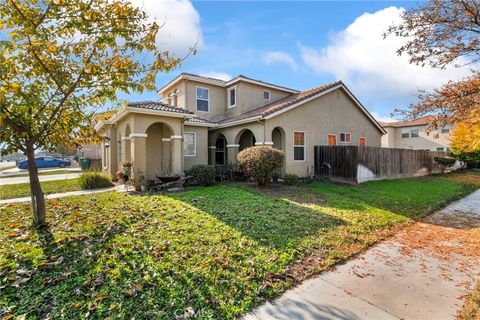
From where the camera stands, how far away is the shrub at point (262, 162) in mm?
11477

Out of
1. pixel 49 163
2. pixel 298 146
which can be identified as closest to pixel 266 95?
pixel 298 146

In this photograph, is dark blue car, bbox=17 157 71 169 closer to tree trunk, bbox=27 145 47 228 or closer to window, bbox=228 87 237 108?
window, bbox=228 87 237 108

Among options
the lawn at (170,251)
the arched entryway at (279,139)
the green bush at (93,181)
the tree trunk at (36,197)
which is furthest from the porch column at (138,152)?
the arched entryway at (279,139)

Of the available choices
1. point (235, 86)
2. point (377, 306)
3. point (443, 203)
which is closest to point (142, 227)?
point (377, 306)

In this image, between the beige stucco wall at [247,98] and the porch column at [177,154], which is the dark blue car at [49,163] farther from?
the porch column at [177,154]

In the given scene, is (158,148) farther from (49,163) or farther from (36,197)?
(49,163)

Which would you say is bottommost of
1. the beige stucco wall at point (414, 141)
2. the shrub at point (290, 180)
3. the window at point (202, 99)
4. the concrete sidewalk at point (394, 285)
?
the concrete sidewalk at point (394, 285)

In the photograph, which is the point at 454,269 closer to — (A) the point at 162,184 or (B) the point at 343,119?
(A) the point at 162,184

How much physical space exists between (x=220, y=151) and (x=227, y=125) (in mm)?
3065

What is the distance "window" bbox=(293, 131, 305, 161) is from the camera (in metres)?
15.0

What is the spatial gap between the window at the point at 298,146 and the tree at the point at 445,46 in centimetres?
904

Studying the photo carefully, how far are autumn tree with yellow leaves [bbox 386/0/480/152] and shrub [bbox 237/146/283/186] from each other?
6291 mm

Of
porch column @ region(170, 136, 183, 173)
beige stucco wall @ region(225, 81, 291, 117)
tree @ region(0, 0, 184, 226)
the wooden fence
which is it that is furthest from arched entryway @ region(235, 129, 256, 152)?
tree @ region(0, 0, 184, 226)

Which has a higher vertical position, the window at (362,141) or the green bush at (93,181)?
the window at (362,141)
